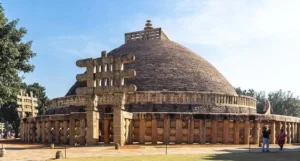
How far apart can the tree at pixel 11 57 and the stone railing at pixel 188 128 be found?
399cm

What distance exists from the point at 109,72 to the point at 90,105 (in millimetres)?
1606

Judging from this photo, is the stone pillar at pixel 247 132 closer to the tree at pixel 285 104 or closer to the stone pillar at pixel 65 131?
the stone pillar at pixel 65 131

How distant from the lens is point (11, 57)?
14.5 meters

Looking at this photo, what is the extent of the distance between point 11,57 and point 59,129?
443 cm

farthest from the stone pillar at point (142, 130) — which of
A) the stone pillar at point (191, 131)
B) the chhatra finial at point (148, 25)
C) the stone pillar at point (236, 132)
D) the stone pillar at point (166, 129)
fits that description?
the chhatra finial at point (148, 25)

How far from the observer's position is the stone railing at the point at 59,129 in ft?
53.8

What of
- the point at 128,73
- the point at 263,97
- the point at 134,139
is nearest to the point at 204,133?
the point at 134,139

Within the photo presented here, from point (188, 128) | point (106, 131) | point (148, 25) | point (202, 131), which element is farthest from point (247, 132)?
point (148, 25)

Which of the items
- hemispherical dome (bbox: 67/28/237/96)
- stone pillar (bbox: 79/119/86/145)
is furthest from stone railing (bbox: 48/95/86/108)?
stone pillar (bbox: 79/119/86/145)

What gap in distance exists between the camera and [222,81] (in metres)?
25.8

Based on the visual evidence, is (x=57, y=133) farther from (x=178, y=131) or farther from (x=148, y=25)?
(x=148, y=25)

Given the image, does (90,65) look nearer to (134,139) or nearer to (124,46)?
(134,139)

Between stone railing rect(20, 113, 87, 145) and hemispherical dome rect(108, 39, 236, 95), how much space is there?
639 cm

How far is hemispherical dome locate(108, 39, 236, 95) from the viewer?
23109 mm
